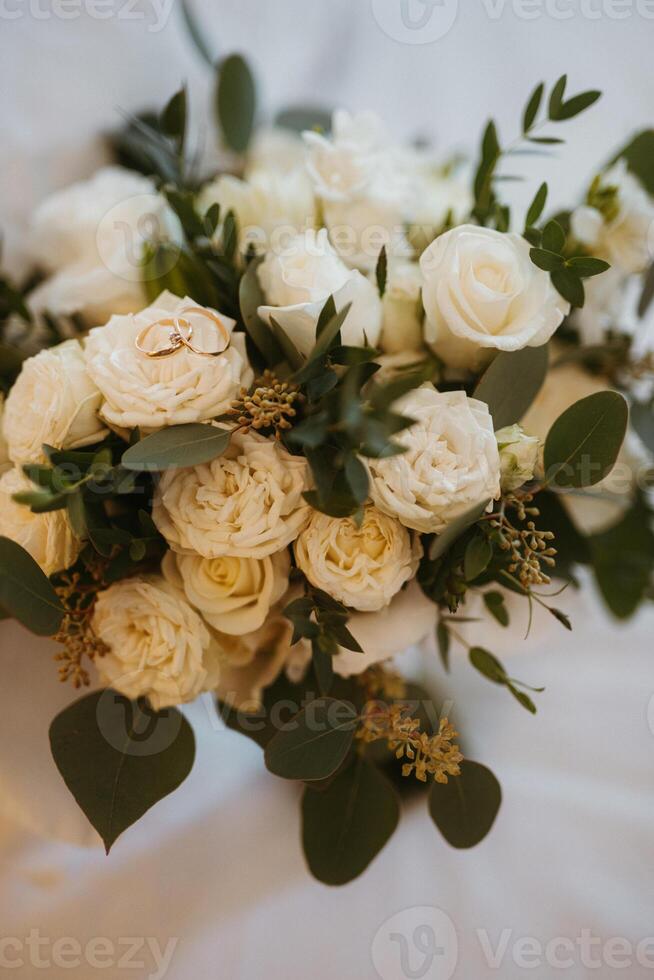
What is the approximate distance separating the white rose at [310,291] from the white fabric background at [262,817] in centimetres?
35

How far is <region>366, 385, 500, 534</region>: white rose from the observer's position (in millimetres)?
473

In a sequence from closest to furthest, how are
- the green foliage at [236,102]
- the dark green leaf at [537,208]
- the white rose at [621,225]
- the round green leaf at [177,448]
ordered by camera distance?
the round green leaf at [177,448] < the dark green leaf at [537,208] < the white rose at [621,225] < the green foliage at [236,102]

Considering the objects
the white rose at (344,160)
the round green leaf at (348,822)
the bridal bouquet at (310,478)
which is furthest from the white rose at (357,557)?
the white rose at (344,160)

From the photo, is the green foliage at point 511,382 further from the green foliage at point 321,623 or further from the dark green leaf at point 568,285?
the green foliage at point 321,623

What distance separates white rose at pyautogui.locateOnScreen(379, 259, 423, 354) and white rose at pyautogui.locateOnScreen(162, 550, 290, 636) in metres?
0.21

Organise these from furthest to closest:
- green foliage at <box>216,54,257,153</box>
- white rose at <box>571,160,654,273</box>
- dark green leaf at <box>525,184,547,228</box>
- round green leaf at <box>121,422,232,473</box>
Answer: green foliage at <box>216,54,257,153</box> < white rose at <box>571,160,654,273</box> < dark green leaf at <box>525,184,547,228</box> < round green leaf at <box>121,422,232,473</box>

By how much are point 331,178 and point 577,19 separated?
0.66 m

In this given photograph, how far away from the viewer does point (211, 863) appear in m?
0.67

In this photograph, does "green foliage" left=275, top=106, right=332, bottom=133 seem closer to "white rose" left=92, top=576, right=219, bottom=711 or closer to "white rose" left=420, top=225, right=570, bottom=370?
"white rose" left=420, top=225, right=570, bottom=370

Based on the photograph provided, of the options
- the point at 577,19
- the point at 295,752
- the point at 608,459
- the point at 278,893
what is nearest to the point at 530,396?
the point at 608,459

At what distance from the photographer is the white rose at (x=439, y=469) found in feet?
1.55

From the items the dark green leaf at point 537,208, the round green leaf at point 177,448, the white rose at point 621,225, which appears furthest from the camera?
the white rose at point 621,225

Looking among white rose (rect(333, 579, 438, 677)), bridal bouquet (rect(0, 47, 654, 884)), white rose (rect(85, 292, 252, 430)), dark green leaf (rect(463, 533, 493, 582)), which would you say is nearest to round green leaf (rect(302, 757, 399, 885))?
bridal bouquet (rect(0, 47, 654, 884))

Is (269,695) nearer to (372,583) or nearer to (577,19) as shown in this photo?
(372,583)
